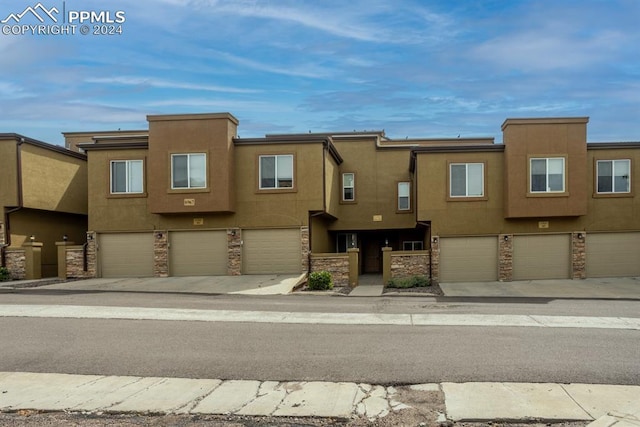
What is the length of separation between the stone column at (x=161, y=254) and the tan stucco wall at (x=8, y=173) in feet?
19.8

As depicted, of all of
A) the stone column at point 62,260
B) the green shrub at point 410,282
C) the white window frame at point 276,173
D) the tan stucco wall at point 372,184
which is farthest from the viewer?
the tan stucco wall at point 372,184

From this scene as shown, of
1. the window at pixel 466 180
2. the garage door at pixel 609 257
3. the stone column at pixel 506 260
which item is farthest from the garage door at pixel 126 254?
the garage door at pixel 609 257

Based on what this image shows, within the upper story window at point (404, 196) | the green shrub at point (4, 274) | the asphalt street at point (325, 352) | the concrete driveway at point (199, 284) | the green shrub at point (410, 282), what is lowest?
the green shrub at point (410, 282)

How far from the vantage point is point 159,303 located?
622 inches

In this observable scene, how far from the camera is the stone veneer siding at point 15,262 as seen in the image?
24.3 metres

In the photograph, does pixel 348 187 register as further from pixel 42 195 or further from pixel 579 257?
pixel 42 195

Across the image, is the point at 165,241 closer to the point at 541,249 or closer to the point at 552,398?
the point at 541,249

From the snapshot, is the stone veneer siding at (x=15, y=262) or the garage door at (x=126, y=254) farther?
the garage door at (x=126, y=254)

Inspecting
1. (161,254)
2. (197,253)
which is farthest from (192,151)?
(161,254)

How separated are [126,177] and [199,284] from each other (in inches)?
262

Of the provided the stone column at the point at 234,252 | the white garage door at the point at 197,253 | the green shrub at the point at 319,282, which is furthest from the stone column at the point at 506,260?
the white garage door at the point at 197,253

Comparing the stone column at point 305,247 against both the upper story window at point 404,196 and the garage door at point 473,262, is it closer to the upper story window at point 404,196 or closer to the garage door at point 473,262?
the garage door at point 473,262

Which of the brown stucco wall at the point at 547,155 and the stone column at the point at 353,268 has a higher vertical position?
the brown stucco wall at the point at 547,155

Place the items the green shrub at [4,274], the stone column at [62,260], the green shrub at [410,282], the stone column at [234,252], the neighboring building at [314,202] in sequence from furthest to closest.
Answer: the stone column at [62,260], the stone column at [234,252], the neighboring building at [314,202], the green shrub at [4,274], the green shrub at [410,282]
